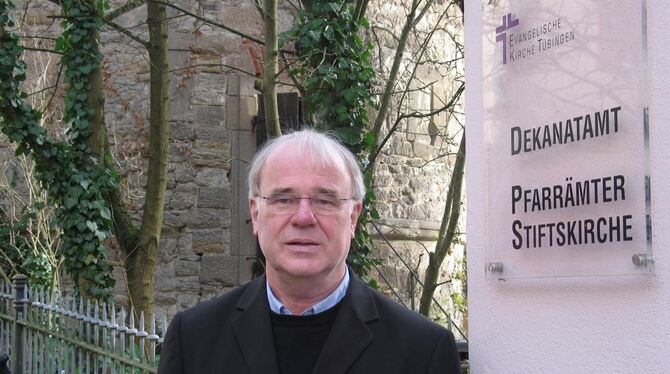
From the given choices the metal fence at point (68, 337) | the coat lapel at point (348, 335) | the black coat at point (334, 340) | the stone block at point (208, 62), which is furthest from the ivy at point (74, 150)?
the coat lapel at point (348, 335)

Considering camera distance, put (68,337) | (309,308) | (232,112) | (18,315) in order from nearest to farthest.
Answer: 1. (309,308)
2. (68,337)
3. (18,315)
4. (232,112)

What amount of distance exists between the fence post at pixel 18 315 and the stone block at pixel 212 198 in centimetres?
291

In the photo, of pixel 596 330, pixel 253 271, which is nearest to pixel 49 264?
pixel 253 271

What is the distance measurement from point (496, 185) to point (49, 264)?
7.28m

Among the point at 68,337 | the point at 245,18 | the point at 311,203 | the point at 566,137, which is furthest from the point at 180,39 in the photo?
the point at 566,137

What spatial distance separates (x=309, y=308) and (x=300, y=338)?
0.27 ft

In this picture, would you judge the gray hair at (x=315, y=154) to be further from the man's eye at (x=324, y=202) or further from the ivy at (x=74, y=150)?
the ivy at (x=74, y=150)

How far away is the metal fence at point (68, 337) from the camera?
5.22 metres

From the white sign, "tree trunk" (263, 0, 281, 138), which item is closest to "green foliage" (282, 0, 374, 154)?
"tree trunk" (263, 0, 281, 138)

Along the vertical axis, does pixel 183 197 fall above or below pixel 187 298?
above

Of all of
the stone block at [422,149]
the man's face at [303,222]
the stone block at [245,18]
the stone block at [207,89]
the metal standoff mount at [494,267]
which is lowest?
the metal standoff mount at [494,267]

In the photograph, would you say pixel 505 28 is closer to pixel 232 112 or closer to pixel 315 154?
pixel 315 154

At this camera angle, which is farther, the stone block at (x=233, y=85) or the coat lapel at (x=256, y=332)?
the stone block at (x=233, y=85)

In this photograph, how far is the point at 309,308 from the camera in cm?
260
